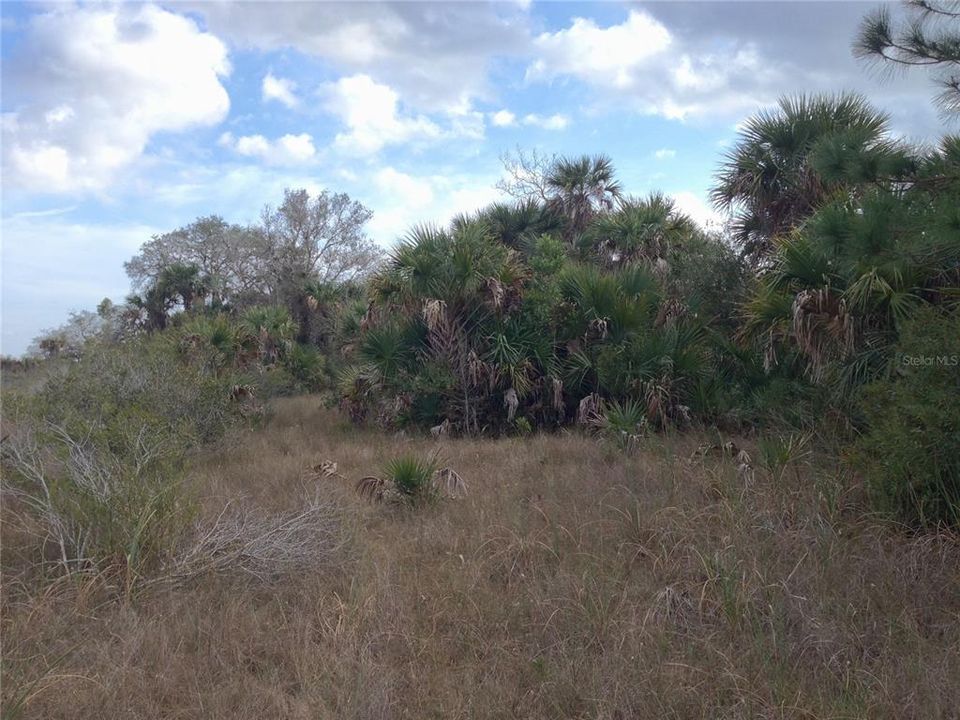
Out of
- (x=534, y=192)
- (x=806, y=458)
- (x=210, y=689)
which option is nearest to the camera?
(x=210, y=689)

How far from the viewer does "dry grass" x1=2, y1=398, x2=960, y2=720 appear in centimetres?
421

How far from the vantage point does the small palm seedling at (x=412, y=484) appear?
8156 millimetres

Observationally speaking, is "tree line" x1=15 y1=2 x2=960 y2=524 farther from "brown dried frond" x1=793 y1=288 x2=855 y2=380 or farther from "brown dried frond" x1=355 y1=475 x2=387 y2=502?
"brown dried frond" x1=355 y1=475 x2=387 y2=502

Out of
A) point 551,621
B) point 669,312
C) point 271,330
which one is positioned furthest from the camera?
point 271,330

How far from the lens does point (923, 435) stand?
584cm

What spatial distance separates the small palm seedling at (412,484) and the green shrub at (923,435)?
407 centimetres

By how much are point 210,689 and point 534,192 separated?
78.7ft

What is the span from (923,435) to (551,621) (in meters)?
3.12

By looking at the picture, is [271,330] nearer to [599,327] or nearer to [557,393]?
[557,393]

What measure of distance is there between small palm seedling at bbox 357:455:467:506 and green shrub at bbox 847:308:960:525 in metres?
4.07

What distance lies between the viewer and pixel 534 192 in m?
27.0

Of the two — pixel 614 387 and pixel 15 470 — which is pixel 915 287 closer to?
pixel 614 387

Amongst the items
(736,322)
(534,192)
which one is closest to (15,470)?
(736,322)

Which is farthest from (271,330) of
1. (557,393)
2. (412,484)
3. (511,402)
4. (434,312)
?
(412,484)
